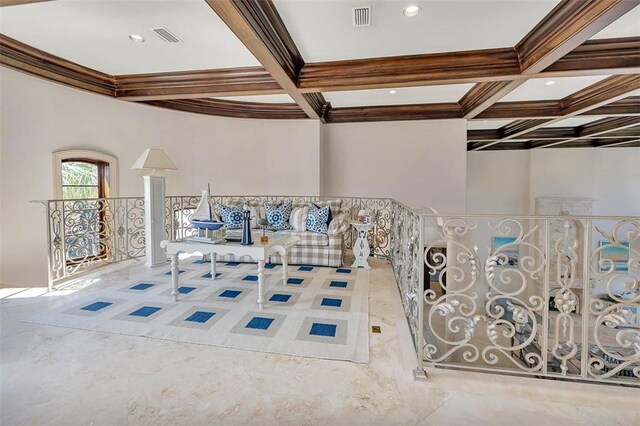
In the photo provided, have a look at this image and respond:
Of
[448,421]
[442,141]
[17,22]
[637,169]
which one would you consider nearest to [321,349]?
[448,421]

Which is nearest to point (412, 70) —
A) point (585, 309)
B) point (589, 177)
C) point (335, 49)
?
point (335, 49)

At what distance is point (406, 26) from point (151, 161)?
146 inches

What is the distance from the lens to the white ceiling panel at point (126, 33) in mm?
2812

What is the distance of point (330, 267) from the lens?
4523 millimetres

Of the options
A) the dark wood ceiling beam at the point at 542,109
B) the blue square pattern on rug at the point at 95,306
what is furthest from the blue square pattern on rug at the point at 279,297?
the dark wood ceiling beam at the point at 542,109

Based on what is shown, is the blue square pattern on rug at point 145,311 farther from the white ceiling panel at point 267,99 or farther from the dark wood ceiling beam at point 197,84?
the white ceiling panel at point 267,99

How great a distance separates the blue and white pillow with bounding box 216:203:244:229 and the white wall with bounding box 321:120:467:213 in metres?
2.56

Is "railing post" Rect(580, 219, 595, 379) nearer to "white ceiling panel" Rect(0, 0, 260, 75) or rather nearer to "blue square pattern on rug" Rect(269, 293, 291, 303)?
"blue square pattern on rug" Rect(269, 293, 291, 303)

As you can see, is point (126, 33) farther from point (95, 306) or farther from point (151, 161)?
point (95, 306)

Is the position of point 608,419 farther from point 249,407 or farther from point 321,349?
point 249,407

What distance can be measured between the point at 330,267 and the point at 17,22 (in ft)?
15.2

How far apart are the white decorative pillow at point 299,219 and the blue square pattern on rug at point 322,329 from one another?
2200mm

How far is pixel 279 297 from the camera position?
3.29 metres

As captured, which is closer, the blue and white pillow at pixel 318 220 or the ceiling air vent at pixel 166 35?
the ceiling air vent at pixel 166 35
